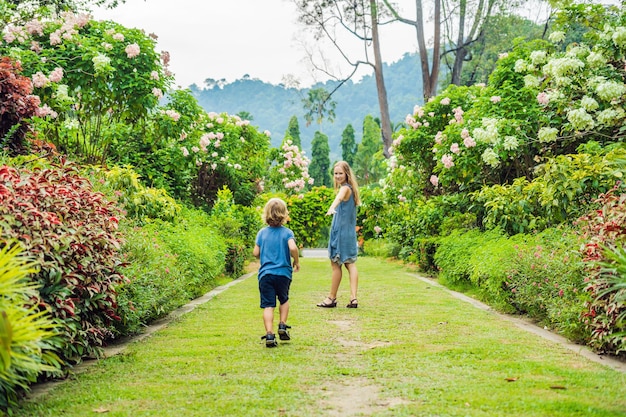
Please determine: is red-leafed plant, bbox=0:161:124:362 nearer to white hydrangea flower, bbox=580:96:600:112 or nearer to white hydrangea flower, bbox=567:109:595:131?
white hydrangea flower, bbox=567:109:595:131

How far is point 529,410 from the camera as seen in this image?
11.9 ft

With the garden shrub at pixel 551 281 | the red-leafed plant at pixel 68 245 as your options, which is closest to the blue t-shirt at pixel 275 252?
the red-leafed plant at pixel 68 245

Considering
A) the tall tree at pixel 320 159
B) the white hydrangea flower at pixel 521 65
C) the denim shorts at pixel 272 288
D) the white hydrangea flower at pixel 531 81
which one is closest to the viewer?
the denim shorts at pixel 272 288

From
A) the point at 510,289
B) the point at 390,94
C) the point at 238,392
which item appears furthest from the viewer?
the point at 390,94

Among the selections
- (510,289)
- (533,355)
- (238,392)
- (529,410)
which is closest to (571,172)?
(510,289)

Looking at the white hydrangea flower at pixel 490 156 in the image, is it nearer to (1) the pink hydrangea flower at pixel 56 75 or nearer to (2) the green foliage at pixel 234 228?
(2) the green foliage at pixel 234 228

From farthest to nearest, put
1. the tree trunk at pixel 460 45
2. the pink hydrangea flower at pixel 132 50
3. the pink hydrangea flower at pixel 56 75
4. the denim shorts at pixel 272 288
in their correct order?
1. the tree trunk at pixel 460 45
2. the pink hydrangea flower at pixel 132 50
3. the pink hydrangea flower at pixel 56 75
4. the denim shorts at pixel 272 288

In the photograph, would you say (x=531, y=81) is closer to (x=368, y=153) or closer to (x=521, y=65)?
(x=521, y=65)

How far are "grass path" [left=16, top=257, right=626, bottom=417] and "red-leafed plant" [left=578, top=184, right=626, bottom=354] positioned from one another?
0.94ft

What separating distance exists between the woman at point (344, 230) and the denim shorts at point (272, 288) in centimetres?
232

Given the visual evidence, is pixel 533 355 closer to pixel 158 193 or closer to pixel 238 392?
pixel 238 392

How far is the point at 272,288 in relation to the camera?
6047 mm

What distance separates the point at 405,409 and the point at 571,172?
5.27 metres

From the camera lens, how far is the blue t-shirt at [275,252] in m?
6.02
